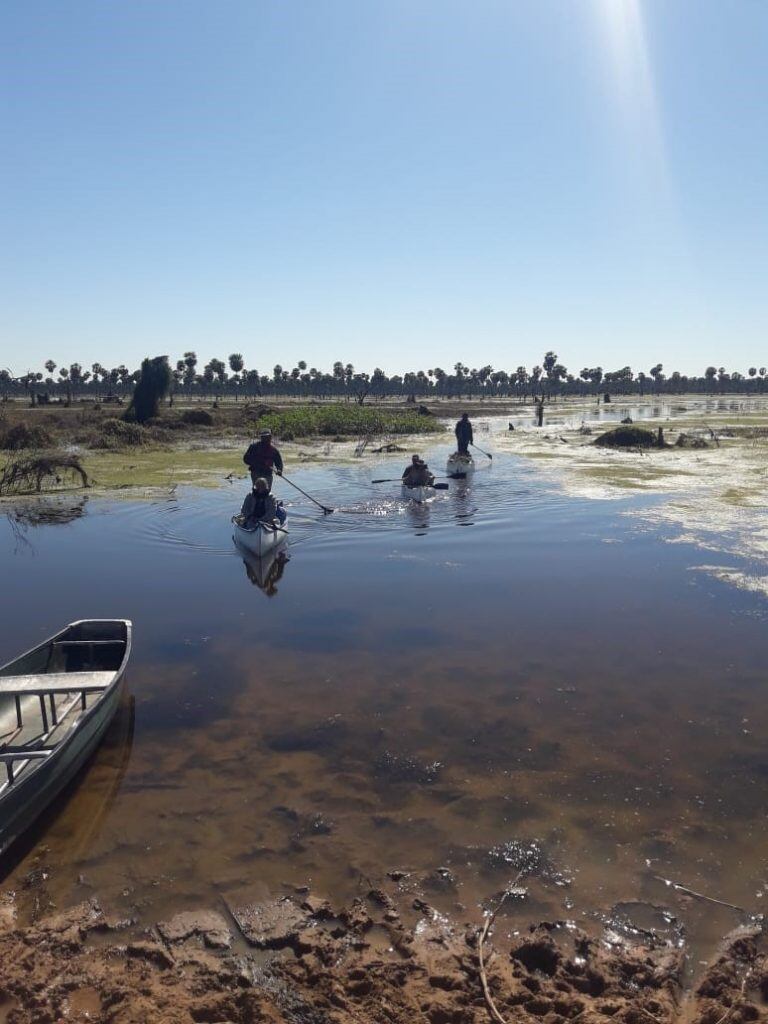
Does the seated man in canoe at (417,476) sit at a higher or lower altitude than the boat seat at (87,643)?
higher

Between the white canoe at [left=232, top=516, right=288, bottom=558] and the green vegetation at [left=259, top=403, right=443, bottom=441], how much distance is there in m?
30.1

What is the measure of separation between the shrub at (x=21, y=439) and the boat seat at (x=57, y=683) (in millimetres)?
29897

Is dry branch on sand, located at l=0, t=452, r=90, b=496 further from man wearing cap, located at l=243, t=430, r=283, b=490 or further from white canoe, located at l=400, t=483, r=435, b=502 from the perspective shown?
white canoe, located at l=400, t=483, r=435, b=502

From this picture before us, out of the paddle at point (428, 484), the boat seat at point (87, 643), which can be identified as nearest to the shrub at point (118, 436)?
the paddle at point (428, 484)

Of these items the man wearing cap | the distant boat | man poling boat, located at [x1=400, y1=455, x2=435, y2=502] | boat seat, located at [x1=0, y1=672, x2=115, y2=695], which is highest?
the man wearing cap

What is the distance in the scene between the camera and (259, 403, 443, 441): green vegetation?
48.5 metres

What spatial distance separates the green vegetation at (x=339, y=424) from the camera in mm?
48500

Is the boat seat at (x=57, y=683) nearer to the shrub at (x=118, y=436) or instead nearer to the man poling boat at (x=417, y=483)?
the man poling boat at (x=417, y=483)

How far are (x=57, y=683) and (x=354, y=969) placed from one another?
4.74 meters

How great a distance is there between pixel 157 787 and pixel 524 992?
14.1ft

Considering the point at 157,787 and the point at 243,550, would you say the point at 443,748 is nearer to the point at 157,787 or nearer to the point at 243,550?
the point at 157,787

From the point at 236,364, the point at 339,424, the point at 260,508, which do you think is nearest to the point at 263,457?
the point at 260,508

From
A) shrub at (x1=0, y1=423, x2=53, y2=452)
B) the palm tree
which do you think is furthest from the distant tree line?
shrub at (x1=0, y1=423, x2=53, y2=452)

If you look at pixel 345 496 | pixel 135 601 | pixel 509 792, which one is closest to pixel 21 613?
pixel 135 601
